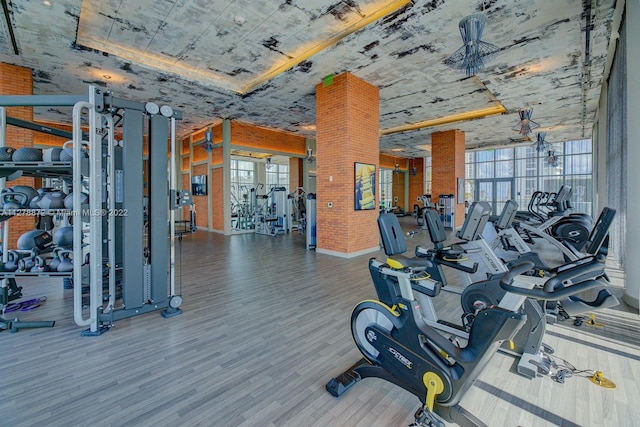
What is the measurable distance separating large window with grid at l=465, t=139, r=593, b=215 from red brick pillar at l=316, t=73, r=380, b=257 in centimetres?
1079

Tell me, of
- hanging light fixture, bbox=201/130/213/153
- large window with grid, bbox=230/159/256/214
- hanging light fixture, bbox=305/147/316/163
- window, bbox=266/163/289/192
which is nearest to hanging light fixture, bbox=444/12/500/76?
hanging light fixture, bbox=201/130/213/153

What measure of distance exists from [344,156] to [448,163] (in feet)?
22.5

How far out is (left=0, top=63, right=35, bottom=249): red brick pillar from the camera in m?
5.69

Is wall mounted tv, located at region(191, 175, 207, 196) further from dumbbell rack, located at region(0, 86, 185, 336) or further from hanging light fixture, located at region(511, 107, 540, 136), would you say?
hanging light fixture, located at region(511, 107, 540, 136)

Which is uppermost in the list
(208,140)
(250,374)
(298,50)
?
(298,50)

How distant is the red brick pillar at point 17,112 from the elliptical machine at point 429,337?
24.2 ft

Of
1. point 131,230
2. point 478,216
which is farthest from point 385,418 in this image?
point 131,230

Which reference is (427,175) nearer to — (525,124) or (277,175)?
(277,175)

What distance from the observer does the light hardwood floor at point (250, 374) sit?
1743mm

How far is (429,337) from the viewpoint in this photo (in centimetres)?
166

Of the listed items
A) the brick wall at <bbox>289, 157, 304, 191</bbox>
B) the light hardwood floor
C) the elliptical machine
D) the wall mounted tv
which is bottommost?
the light hardwood floor

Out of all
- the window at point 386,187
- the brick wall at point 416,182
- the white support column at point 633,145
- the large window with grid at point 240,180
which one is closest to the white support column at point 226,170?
the large window with grid at point 240,180

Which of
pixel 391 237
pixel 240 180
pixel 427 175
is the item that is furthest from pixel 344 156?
pixel 427 175

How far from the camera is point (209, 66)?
20.9 feet
